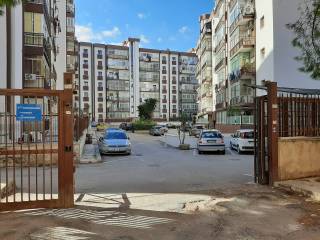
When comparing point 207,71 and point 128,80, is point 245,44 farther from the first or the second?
point 128,80

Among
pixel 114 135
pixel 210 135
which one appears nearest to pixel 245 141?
pixel 210 135

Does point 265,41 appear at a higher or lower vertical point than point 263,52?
higher

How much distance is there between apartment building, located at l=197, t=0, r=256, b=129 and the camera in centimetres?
4222

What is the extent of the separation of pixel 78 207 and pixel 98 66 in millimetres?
106094

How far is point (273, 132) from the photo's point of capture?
10.7m

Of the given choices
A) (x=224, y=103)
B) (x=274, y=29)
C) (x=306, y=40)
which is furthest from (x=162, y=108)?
(x=306, y=40)

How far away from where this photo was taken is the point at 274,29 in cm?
3500

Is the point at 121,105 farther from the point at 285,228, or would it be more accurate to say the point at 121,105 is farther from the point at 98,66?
the point at 285,228

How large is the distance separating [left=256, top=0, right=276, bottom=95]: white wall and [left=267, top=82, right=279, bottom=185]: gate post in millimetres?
25909

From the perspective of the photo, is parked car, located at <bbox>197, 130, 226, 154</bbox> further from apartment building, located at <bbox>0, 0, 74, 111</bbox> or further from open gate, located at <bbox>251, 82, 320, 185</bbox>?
apartment building, located at <bbox>0, 0, 74, 111</bbox>

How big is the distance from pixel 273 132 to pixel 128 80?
107 metres

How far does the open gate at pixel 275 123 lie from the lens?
35.2ft

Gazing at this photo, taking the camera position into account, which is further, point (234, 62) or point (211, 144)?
point (234, 62)

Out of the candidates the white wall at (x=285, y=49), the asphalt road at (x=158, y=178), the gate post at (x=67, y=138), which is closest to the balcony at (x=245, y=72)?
the white wall at (x=285, y=49)
